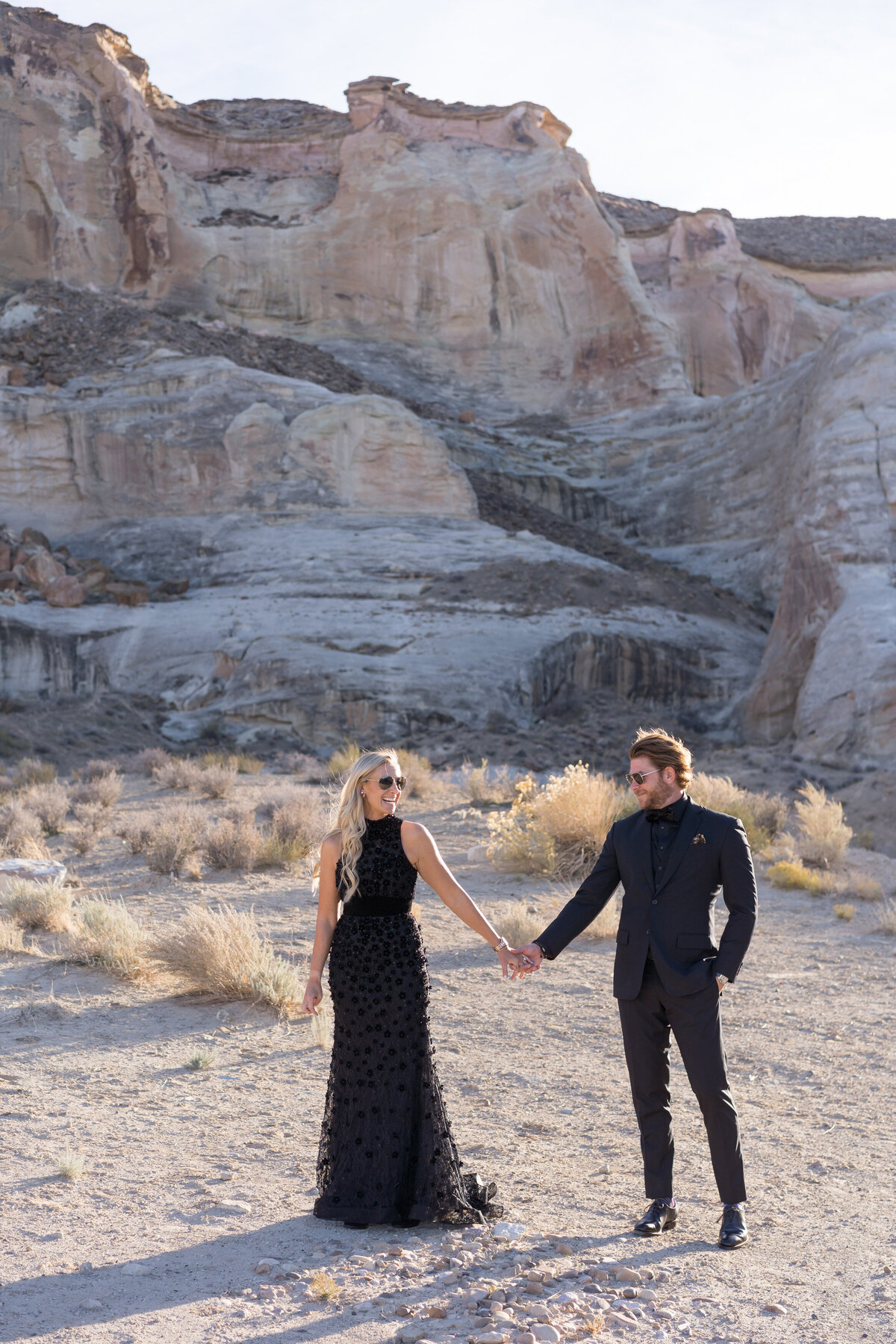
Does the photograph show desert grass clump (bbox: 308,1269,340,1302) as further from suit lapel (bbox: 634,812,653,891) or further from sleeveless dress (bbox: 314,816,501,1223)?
suit lapel (bbox: 634,812,653,891)

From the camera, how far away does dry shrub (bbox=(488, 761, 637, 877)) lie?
11.6m

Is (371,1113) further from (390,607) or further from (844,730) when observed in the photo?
(390,607)

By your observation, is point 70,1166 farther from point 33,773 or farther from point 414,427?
point 414,427

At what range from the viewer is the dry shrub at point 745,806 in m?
13.9

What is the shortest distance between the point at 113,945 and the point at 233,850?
384 cm

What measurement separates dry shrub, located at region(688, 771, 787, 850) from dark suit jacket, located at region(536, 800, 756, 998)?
31.8 ft

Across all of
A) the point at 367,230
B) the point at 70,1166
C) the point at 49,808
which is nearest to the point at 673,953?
the point at 70,1166

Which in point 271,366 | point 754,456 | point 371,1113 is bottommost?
point 371,1113

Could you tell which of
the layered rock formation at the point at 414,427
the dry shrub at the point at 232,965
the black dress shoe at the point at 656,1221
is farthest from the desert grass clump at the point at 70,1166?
the layered rock formation at the point at 414,427

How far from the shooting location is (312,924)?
9.45 metres

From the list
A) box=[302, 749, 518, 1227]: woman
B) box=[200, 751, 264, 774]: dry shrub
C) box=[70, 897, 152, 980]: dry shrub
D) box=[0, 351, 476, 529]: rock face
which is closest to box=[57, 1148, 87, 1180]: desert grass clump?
box=[302, 749, 518, 1227]: woman

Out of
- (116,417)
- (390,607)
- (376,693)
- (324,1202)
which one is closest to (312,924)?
(324,1202)

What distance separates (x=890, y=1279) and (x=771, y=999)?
422cm

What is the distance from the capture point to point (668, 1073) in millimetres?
4117
